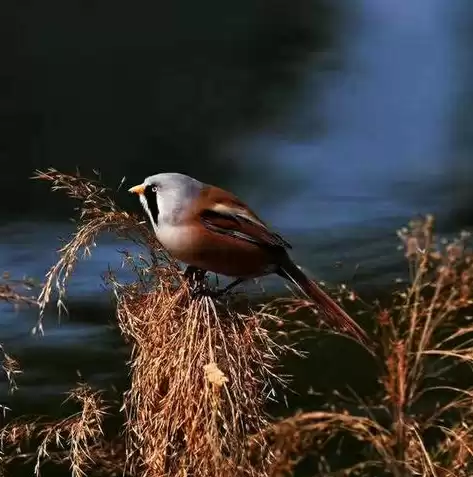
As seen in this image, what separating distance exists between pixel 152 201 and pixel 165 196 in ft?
0.08

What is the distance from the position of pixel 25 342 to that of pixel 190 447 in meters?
1.10

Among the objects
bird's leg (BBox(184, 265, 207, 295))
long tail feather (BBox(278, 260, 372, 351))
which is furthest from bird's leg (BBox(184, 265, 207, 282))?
long tail feather (BBox(278, 260, 372, 351))

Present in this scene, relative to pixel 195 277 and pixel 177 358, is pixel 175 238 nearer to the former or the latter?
pixel 195 277

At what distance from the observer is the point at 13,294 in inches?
51.8

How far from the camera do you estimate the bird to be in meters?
1.41

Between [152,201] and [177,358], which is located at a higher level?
[152,201]

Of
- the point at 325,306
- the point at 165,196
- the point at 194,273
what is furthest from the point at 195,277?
the point at 325,306

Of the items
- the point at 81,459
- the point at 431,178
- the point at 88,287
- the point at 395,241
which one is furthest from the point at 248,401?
the point at 431,178

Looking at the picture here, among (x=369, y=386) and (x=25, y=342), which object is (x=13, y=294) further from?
(x=369, y=386)

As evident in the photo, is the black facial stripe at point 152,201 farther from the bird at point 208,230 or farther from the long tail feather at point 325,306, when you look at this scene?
the long tail feather at point 325,306

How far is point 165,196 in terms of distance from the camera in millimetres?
1418

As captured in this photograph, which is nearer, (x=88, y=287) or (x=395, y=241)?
(x=88, y=287)

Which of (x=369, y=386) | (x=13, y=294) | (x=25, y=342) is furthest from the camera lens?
(x=369, y=386)

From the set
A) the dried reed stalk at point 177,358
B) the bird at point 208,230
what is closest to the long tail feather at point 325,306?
the bird at point 208,230
